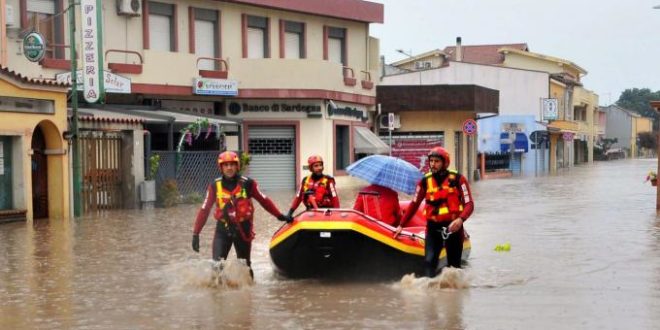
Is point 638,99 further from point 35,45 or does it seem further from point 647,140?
point 35,45

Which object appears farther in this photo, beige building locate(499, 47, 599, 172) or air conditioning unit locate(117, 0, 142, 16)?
beige building locate(499, 47, 599, 172)

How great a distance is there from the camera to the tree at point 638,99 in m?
160

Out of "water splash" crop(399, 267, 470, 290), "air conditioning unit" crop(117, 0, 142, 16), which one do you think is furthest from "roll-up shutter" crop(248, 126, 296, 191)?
"water splash" crop(399, 267, 470, 290)

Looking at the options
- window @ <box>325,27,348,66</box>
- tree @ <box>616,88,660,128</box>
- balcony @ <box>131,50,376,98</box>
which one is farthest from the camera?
tree @ <box>616,88,660,128</box>

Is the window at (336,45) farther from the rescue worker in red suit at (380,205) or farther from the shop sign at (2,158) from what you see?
the rescue worker in red suit at (380,205)

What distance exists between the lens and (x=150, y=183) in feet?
78.9

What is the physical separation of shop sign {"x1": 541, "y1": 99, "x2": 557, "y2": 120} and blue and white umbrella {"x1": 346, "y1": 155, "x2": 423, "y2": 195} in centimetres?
4739

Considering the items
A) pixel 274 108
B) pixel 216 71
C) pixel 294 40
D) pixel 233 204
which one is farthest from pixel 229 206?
pixel 294 40

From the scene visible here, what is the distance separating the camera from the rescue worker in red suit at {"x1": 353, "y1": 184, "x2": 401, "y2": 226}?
1239cm

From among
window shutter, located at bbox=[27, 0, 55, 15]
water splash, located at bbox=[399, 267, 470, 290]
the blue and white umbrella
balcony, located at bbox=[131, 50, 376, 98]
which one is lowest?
water splash, located at bbox=[399, 267, 470, 290]

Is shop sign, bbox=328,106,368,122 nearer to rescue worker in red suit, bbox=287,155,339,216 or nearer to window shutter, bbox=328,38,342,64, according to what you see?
window shutter, bbox=328,38,342,64

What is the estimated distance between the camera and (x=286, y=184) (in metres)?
33.1

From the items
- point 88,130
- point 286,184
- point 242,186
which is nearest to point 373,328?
point 242,186

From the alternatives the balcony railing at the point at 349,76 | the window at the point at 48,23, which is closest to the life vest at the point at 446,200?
the window at the point at 48,23
